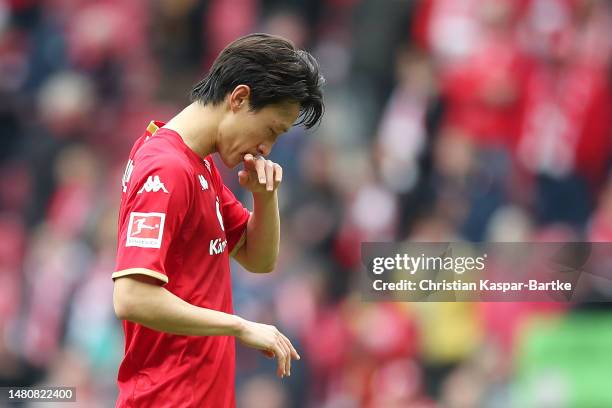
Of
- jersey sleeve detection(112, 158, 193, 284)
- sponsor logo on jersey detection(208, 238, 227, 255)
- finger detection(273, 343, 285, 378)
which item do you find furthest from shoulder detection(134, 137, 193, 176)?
finger detection(273, 343, 285, 378)

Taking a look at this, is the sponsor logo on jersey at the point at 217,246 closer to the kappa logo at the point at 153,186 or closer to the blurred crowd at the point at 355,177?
the kappa logo at the point at 153,186

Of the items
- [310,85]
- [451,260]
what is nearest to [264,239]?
[310,85]

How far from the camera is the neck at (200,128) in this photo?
9.63 feet

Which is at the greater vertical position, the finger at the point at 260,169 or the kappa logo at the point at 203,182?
the finger at the point at 260,169

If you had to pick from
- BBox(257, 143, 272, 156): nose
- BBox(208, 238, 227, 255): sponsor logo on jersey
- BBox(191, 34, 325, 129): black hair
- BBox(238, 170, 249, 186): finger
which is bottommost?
BBox(208, 238, 227, 255): sponsor logo on jersey

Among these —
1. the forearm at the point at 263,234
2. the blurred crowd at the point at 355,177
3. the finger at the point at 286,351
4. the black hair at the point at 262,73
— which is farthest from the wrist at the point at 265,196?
the blurred crowd at the point at 355,177

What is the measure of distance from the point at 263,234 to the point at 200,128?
469 mm

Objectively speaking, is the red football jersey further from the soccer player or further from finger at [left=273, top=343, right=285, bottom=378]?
finger at [left=273, top=343, right=285, bottom=378]

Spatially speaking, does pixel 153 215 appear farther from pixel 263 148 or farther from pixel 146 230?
pixel 263 148

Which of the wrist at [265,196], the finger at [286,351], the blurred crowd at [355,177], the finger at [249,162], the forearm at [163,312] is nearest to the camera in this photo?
the forearm at [163,312]

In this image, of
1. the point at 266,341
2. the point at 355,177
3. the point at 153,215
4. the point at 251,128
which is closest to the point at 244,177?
the point at 251,128

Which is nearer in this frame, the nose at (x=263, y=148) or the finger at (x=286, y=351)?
the finger at (x=286, y=351)

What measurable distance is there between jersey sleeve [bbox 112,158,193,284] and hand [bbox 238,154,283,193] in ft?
0.97

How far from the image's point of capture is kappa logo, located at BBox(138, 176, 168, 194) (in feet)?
8.89
